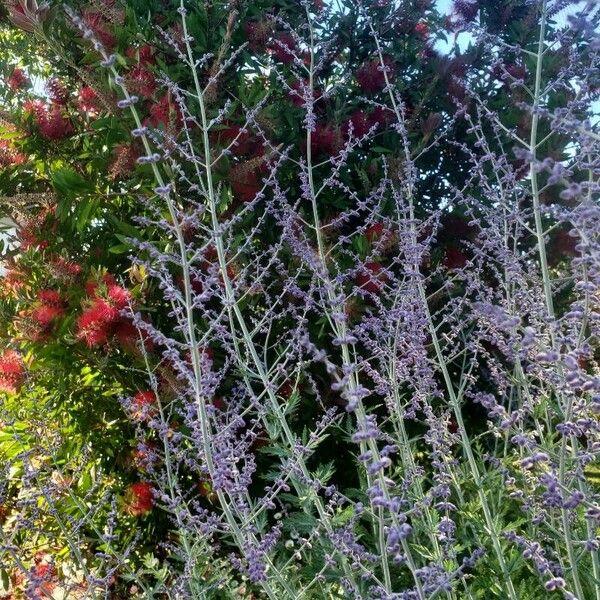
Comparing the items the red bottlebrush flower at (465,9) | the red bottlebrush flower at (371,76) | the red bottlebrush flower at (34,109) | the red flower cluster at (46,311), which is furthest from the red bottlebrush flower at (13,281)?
the red bottlebrush flower at (465,9)

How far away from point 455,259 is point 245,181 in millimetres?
1438

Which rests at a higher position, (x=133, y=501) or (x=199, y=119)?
(x=199, y=119)

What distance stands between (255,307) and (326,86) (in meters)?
1.59

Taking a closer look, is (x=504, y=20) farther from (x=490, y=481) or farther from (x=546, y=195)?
(x=490, y=481)

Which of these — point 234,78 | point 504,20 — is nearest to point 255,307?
point 234,78

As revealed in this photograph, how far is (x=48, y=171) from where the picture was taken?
5047 mm

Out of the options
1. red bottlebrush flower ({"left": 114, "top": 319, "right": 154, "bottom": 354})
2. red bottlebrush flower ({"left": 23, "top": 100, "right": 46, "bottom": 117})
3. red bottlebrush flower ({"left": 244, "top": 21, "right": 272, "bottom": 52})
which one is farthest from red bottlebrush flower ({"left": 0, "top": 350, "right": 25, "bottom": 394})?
red bottlebrush flower ({"left": 244, "top": 21, "right": 272, "bottom": 52})

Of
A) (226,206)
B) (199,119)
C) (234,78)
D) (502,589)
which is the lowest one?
(502,589)

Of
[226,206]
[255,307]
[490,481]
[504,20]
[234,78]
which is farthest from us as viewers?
[504,20]

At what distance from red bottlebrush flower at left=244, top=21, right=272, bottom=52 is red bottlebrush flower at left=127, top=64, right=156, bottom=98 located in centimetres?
69

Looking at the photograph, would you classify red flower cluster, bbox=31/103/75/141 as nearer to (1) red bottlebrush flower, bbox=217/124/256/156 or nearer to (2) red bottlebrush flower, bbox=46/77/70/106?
(2) red bottlebrush flower, bbox=46/77/70/106

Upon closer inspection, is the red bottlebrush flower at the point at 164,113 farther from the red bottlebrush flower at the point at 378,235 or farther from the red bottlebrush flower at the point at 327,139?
the red bottlebrush flower at the point at 378,235

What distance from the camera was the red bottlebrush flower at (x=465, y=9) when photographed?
5.55 metres

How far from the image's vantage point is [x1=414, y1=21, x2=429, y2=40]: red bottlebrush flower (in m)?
5.50
